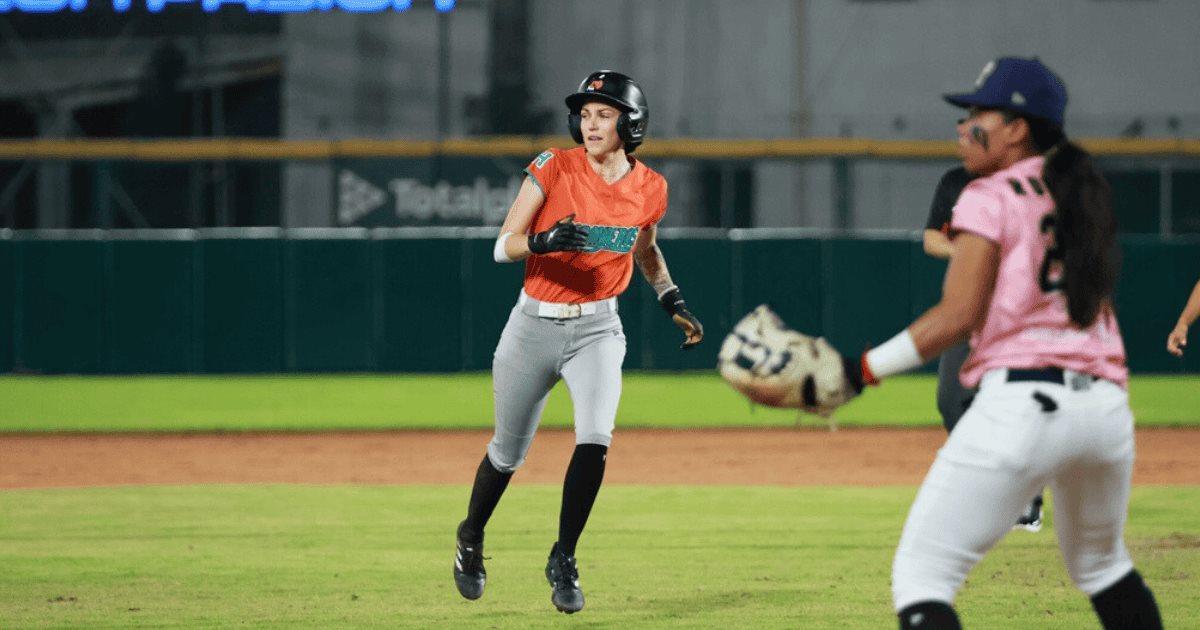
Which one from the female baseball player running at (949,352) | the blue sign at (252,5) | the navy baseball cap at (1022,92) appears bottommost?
the female baseball player running at (949,352)

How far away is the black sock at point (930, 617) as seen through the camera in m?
3.95

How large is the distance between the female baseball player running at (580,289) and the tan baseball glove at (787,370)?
185cm

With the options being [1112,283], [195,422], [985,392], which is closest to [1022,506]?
[985,392]

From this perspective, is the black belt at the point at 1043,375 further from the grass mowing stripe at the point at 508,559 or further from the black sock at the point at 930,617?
the grass mowing stripe at the point at 508,559

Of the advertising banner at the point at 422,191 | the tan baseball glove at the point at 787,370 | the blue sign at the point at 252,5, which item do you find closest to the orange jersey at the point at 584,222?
the tan baseball glove at the point at 787,370

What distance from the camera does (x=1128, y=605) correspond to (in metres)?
4.24

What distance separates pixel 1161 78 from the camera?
2764cm

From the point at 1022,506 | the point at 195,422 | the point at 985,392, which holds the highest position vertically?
the point at 985,392

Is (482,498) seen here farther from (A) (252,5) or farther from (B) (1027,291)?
(A) (252,5)

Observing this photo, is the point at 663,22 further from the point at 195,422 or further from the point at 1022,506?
the point at 1022,506

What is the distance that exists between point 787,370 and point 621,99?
236 centimetres

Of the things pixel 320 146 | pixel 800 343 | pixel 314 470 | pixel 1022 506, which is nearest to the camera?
pixel 1022 506

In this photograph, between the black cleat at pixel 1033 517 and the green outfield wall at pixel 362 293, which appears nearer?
the black cleat at pixel 1033 517

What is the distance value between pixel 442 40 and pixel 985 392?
24843mm
